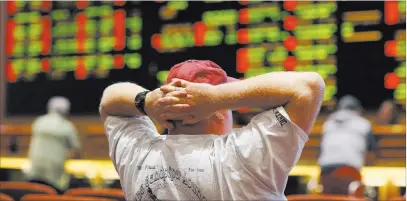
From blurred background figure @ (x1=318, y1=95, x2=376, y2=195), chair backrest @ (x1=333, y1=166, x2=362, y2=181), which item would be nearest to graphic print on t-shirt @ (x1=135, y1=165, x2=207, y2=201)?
chair backrest @ (x1=333, y1=166, x2=362, y2=181)

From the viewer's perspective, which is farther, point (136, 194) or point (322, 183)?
point (322, 183)

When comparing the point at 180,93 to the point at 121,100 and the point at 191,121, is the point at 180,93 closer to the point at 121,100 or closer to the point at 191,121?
the point at 191,121

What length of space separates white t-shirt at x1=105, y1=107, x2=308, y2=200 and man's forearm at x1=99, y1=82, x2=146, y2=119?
81 millimetres

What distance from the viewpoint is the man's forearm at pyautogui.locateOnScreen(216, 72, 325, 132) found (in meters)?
1.27

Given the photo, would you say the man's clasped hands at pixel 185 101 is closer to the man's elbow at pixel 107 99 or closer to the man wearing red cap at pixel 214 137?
the man wearing red cap at pixel 214 137

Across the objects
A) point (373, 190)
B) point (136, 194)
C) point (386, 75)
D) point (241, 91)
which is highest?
point (241, 91)

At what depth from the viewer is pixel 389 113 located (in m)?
6.50

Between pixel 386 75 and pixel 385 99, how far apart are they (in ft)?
0.90

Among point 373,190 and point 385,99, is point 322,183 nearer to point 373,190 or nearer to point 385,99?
point 373,190

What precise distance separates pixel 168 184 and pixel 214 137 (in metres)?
0.15

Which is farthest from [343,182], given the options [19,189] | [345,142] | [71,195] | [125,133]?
[125,133]

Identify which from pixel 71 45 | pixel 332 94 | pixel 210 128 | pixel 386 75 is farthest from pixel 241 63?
pixel 210 128

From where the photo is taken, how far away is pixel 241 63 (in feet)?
24.0

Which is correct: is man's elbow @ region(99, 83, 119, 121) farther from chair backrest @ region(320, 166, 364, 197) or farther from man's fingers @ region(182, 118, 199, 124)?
chair backrest @ region(320, 166, 364, 197)
